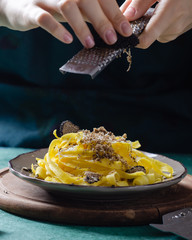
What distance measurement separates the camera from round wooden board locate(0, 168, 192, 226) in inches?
69.8

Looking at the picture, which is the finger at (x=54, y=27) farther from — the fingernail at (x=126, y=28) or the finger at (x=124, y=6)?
the finger at (x=124, y=6)

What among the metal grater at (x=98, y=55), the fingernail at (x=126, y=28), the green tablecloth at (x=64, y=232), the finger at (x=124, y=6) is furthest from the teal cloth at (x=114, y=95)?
the green tablecloth at (x=64, y=232)

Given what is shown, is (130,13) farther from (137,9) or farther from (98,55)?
(98,55)

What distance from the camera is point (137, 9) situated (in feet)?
7.50

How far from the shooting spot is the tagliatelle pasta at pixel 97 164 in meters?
1.98

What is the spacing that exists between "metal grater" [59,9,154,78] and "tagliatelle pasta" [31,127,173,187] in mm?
360

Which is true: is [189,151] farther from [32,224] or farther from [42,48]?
[32,224]

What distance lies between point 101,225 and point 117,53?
2.40ft

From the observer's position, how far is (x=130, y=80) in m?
3.55

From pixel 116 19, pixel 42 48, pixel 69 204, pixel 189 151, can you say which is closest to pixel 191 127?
pixel 189 151

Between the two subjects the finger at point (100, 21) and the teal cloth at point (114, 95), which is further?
the teal cloth at point (114, 95)

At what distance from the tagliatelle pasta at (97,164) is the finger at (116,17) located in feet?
1.60

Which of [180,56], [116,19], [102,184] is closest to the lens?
[102,184]

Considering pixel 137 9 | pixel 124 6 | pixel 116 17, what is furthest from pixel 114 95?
pixel 116 17
